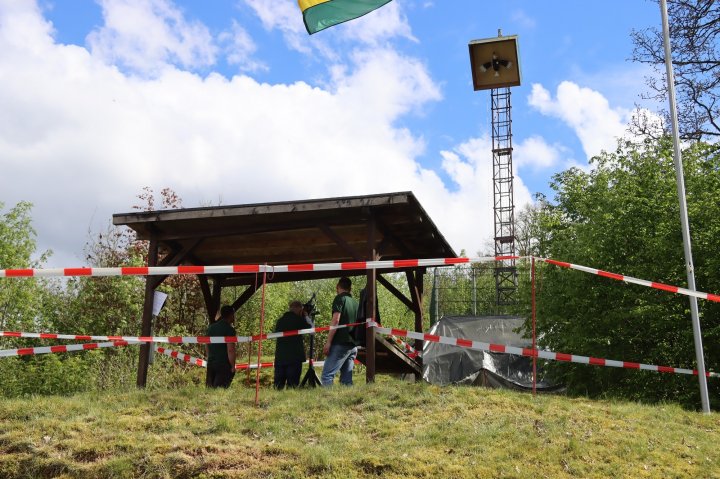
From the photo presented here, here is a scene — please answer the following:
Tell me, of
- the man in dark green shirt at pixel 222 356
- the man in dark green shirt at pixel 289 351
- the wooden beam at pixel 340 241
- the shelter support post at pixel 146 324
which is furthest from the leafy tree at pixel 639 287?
the shelter support post at pixel 146 324

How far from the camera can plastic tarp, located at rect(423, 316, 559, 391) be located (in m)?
18.7

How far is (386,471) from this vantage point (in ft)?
20.3

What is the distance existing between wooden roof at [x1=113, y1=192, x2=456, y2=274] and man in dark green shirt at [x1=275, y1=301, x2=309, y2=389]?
1.35m

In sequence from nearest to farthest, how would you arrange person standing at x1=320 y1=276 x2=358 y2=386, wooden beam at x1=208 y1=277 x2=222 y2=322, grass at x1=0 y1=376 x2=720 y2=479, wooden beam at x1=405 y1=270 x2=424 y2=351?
1. grass at x1=0 y1=376 x2=720 y2=479
2. person standing at x1=320 y1=276 x2=358 y2=386
3. wooden beam at x1=405 y1=270 x2=424 y2=351
4. wooden beam at x1=208 y1=277 x2=222 y2=322

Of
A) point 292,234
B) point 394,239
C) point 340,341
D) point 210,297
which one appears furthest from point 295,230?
point 210,297

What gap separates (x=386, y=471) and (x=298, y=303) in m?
5.17

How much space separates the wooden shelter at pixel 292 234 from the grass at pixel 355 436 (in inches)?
103

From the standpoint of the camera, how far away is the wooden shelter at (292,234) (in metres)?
10.8

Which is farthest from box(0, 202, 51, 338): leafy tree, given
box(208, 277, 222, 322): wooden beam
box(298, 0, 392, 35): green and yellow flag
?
box(298, 0, 392, 35): green and yellow flag

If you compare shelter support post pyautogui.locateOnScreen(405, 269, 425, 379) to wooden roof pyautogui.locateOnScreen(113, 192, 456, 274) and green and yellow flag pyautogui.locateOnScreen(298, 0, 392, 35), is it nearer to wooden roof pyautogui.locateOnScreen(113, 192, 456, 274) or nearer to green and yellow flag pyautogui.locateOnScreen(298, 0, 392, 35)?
wooden roof pyautogui.locateOnScreen(113, 192, 456, 274)

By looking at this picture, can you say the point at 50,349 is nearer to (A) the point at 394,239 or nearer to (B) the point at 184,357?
(B) the point at 184,357

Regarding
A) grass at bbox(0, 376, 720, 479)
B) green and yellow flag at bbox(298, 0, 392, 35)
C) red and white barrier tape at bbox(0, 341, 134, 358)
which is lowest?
grass at bbox(0, 376, 720, 479)

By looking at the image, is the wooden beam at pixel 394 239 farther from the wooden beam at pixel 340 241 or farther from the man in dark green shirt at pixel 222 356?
the man in dark green shirt at pixel 222 356

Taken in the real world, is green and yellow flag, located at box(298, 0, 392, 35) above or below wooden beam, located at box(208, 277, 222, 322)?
above
